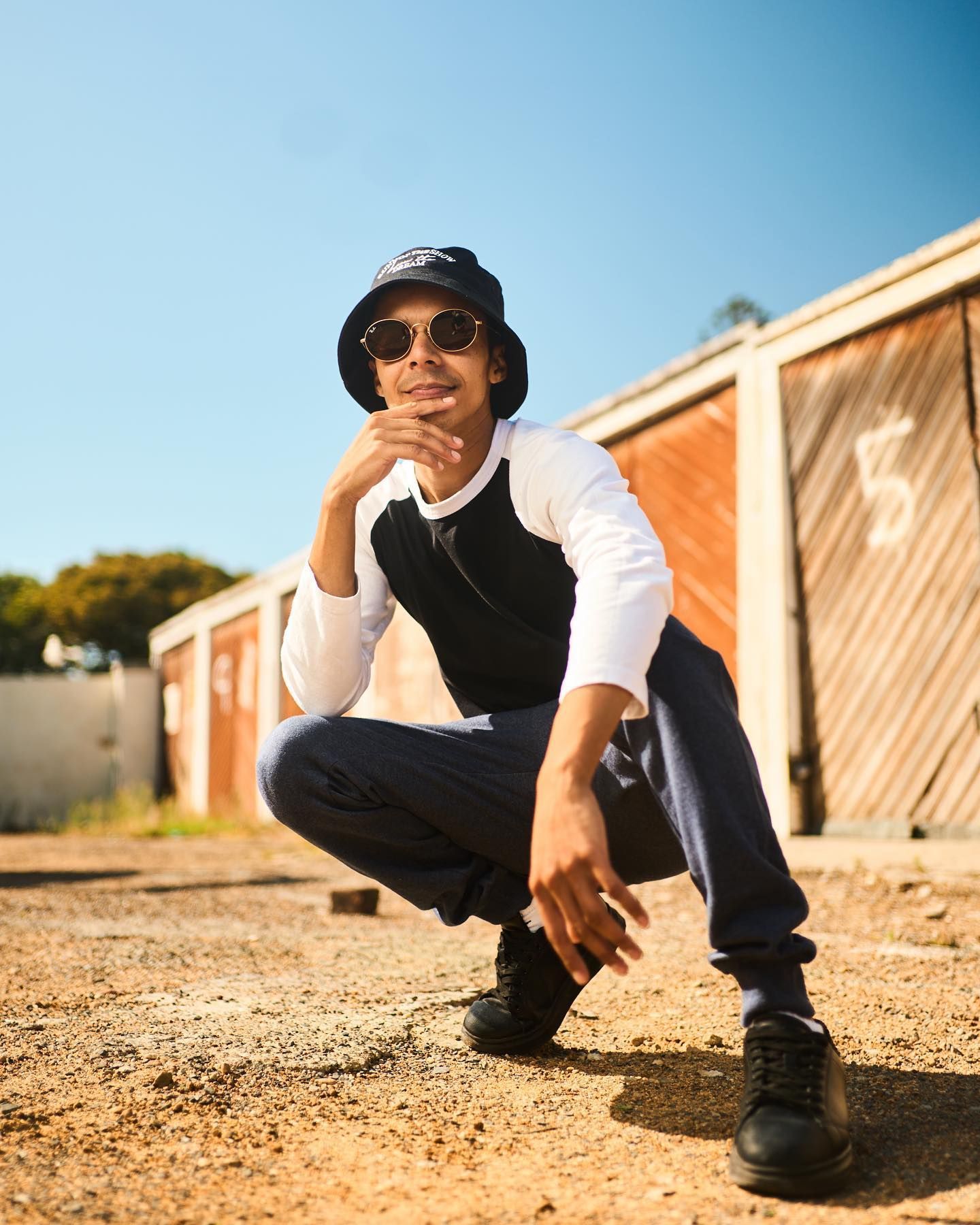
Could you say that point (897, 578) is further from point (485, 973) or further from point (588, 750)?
point (588, 750)

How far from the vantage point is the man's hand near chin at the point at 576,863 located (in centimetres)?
137

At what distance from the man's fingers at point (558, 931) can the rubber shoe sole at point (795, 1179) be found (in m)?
0.33

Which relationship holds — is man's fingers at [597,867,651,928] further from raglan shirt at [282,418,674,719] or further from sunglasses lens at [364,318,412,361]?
sunglasses lens at [364,318,412,361]

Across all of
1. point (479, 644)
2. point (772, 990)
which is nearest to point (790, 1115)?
point (772, 990)

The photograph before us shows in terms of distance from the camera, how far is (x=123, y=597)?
28.5 m

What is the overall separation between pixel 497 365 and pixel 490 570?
0.49 metres

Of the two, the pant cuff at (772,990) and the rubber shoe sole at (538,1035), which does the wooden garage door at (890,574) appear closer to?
the rubber shoe sole at (538,1035)

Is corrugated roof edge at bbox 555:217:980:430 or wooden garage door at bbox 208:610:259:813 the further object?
wooden garage door at bbox 208:610:259:813

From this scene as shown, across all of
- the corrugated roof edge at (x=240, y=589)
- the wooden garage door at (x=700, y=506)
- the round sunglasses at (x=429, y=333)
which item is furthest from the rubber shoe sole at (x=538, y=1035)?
the corrugated roof edge at (x=240, y=589)

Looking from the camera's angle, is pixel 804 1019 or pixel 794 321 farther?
pixel 794 321

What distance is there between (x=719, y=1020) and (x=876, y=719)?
3.57 metres

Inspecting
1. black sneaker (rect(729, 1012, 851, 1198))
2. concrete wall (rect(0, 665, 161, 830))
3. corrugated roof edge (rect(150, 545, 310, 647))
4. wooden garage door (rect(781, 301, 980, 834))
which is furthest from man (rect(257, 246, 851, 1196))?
concrete wall (rect(0, 665, 161, 830))

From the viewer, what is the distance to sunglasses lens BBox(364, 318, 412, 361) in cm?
215

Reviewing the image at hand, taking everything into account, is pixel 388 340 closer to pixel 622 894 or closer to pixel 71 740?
pixel 622 894
